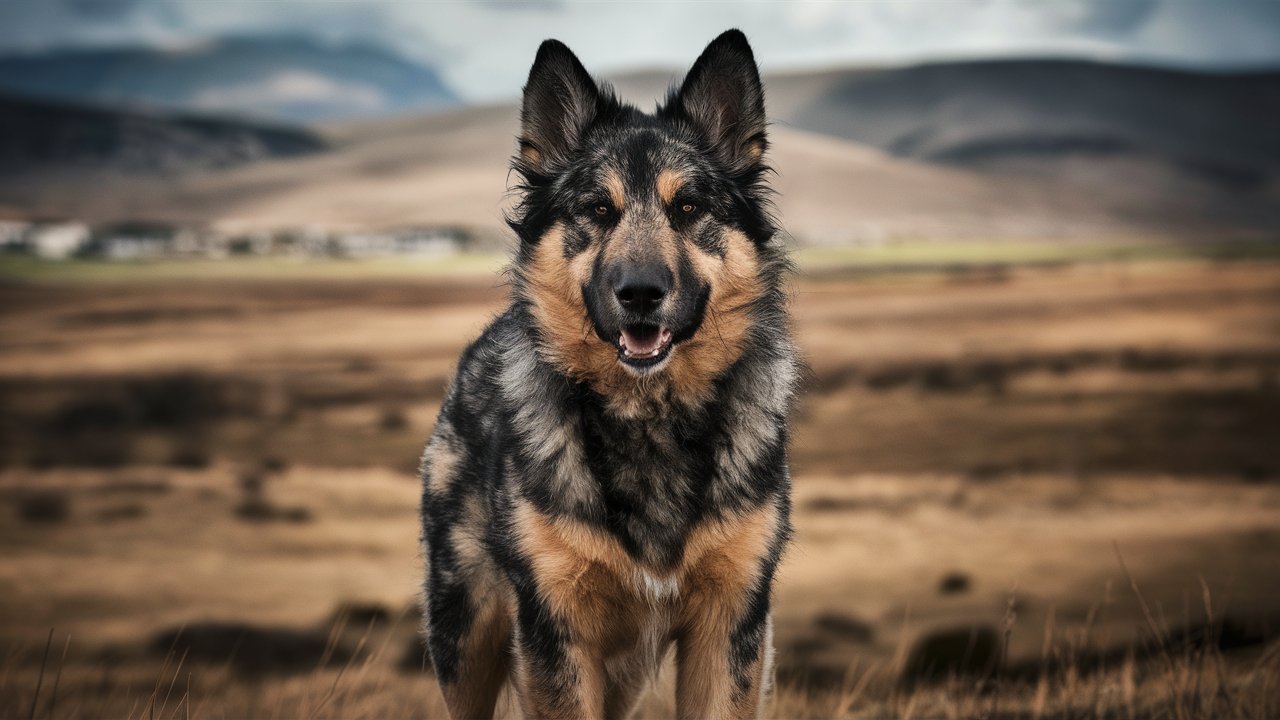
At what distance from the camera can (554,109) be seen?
5598mm

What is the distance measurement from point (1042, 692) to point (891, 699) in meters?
1.06

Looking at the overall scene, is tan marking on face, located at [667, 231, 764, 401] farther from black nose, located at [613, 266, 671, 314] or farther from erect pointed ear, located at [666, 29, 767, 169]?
erect pointed ear, located at [666, 29, 767, 169]

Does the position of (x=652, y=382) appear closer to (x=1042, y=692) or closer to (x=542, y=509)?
(x=542, y=509)

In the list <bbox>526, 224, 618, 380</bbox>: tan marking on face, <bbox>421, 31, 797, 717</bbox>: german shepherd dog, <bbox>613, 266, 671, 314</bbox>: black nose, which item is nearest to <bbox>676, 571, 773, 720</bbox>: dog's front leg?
<bbox>421, 31, 797, 717</bbox>: german shepherd dog

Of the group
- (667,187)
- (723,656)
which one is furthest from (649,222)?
(723,656)

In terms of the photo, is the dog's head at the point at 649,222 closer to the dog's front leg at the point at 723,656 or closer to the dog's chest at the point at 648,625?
the dog's chest at the point at 648,625

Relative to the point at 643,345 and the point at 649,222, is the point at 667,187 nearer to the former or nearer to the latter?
the point at 649,222

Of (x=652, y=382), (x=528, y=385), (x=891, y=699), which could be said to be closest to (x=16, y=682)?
(x=528, y=385)

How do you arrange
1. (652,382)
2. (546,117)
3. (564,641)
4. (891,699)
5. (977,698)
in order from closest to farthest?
(564,641) → (652,382) → (546,117) → (977,698) → (891,699)

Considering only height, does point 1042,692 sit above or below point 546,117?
below

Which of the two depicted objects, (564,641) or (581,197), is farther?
(581,197)

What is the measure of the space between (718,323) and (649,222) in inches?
24.7

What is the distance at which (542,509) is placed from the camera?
491 centimetres

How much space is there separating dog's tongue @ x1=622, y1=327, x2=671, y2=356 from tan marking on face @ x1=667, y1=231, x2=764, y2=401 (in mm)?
282
